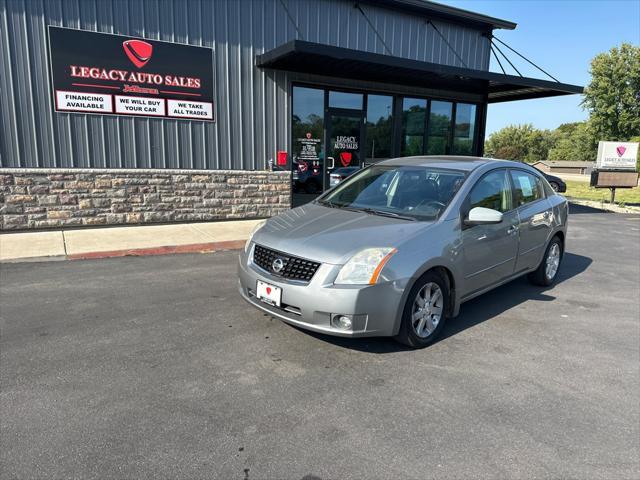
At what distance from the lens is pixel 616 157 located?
16.0 meters


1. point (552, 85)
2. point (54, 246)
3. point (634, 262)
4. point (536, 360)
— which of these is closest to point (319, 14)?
point (552, 85)

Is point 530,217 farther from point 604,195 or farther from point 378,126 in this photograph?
point 604,195

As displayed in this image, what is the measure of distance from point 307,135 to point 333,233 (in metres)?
8.17

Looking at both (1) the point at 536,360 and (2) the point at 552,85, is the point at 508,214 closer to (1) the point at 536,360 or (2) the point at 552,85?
(1) the point at 536,360

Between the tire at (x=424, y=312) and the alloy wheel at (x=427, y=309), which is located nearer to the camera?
the tire at (x=424, y=312)

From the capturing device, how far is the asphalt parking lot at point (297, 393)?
252 centimetres

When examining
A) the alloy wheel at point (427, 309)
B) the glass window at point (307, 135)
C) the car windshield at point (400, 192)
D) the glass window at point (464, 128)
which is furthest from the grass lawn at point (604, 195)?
the alloy wheel at point (427, 309)

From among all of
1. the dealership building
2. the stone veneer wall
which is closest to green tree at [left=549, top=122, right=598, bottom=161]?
the dealership building

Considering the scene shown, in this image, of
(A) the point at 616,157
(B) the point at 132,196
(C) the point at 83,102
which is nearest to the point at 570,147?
(A) the point at 616,157

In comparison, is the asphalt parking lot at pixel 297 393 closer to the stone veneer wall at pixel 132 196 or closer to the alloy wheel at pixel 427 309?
the alloy wheel at pixel 427 309

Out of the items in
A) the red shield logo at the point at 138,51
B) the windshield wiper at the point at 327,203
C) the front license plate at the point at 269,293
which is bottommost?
the front license plate at the point at 269,293

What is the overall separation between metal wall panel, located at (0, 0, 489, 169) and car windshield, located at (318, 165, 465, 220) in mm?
5698

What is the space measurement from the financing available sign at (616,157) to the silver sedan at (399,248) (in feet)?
42.4

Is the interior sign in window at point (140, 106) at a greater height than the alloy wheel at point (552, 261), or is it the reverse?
the interior sign in window at point (140, 106)
